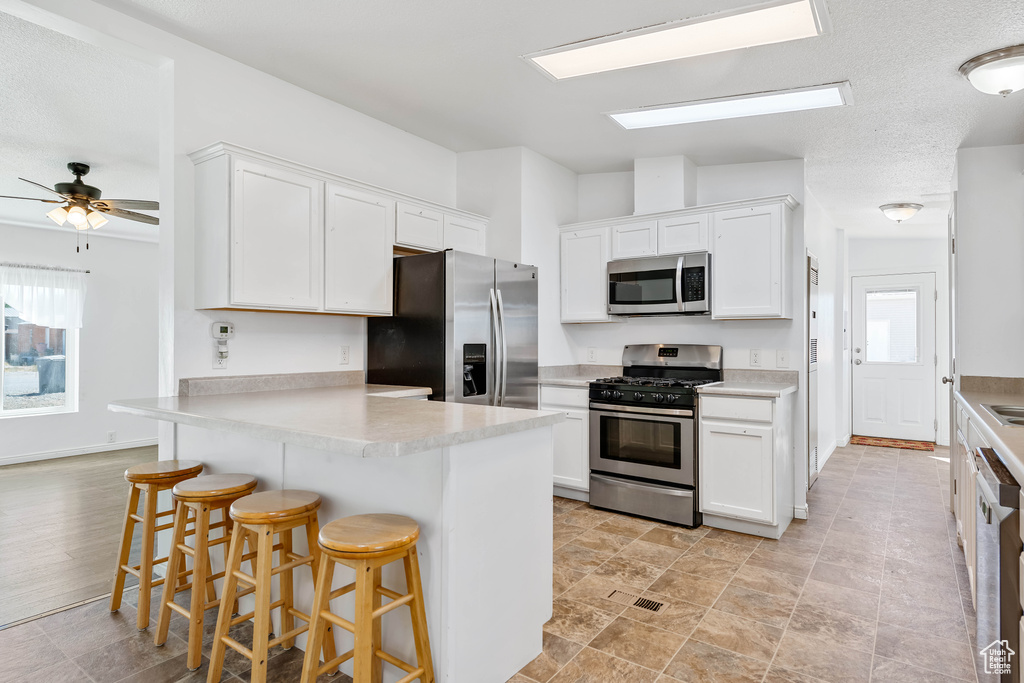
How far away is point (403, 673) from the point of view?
70.5 inches

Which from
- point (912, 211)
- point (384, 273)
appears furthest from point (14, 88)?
point (912, 211)

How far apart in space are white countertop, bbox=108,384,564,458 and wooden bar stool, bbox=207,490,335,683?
0.90 ft

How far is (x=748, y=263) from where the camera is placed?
3.82 m

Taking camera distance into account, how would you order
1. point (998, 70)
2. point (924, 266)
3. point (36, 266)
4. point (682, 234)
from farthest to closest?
point (924, 266) < point (36, 266) < point (682, 234) < point (998, 70)

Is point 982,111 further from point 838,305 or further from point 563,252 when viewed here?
point 838,305

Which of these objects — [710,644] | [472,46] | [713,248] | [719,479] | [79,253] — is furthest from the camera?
[79,253]

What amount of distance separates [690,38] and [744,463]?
241 cm

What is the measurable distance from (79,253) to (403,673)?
6444 millimetres

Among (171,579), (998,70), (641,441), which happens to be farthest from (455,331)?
(998,70)

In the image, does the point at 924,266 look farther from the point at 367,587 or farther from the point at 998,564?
the point at 367,587

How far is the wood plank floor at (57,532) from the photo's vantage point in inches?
104

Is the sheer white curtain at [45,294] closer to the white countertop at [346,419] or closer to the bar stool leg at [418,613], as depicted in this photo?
the white countertop at [346,419]

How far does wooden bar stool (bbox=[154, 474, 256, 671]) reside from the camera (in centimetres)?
201

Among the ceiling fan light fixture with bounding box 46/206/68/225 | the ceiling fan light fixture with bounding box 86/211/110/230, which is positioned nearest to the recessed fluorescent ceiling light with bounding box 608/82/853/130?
the ceiling fan light fixture with bounding box 86/211/110/230
